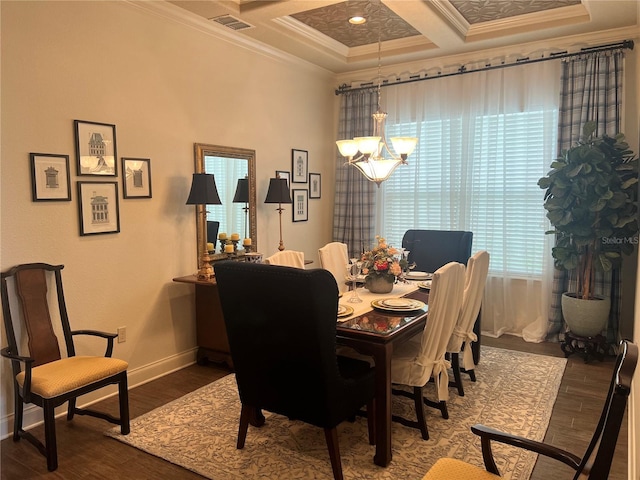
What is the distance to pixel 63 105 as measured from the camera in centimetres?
300

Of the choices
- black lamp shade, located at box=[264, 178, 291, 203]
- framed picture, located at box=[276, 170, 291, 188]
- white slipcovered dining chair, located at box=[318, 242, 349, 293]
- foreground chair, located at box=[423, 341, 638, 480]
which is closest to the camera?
foreground chair, located at box=[423, 341, 638, 480]

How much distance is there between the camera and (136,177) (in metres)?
3.48

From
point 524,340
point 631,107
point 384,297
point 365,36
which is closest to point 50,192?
point 384,297

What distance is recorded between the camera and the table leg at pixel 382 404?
96.0 inches

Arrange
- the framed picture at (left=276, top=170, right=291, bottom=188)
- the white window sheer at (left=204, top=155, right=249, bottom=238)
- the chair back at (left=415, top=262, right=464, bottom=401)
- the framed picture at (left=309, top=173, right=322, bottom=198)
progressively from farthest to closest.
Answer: the framed picture at (left=309, top=173, right=322, bottom=198) → the framed picture at (left=276, top=170, right=291, bottom=188) → the white window sheer at (left=204, top=155, right=249, bottom=238) → the chair back at (left=415, top=262, right=464, bottom=401)

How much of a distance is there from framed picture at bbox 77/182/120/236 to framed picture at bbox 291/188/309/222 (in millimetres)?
2150

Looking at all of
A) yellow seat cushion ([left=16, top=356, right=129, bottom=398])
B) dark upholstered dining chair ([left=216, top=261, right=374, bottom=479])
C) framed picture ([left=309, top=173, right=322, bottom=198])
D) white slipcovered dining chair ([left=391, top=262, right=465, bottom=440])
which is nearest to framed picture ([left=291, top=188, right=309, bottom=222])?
framed picture ([left=309, top=173, right=322, bottom=198])

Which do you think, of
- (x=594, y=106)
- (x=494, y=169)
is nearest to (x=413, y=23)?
(x=494, y=169)

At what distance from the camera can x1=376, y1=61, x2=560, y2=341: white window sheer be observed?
4590 millimetres

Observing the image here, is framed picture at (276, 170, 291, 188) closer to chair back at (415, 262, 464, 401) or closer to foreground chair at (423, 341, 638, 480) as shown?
chair back at (415, 262, 464, 401)

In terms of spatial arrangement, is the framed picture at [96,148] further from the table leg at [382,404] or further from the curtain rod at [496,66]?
the curtain rod at [496,66]

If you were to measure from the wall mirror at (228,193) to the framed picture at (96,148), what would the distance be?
2.56ft

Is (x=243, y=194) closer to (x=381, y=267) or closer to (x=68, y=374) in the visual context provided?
(x=381, y=267)

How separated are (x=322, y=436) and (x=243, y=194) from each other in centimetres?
241
